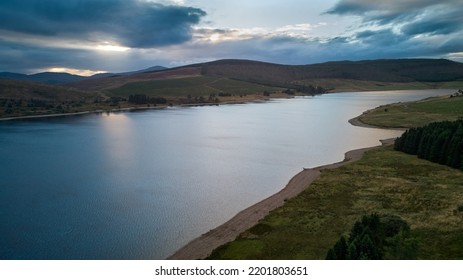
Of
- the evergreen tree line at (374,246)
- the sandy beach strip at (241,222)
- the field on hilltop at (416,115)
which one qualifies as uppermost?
the field on hilltop at (416,115)

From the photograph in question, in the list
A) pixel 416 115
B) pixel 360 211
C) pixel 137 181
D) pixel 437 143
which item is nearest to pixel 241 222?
pixel 360 211

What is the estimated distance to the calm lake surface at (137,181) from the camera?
39062 mm

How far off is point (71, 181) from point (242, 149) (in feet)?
132

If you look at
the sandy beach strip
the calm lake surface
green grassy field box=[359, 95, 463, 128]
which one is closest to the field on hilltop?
green grassy field box=[359, 95, 463, 128]

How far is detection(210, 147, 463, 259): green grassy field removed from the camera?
34906 millimetres

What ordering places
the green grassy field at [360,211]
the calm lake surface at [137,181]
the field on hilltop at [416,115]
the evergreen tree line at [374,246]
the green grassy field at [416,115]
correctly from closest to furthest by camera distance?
the evergreen tree line at [374,246], the green grassy field at [360,211], the calm lake surface at [137,181], the field on hilltop at [416,115], the green grassy field at [416,115]

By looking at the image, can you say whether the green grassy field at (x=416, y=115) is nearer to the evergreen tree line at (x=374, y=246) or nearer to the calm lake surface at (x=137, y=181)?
the calm lake surface at (x=137, y=181)

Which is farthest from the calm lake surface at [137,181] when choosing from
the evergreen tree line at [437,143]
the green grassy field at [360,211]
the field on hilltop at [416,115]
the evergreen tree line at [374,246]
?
the evergreen tree line at [374,246]

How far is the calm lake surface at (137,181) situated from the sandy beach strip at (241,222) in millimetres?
1270

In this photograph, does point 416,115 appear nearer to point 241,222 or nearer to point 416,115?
point 416,115

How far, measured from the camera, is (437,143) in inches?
2783

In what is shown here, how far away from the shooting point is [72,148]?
9362 cm

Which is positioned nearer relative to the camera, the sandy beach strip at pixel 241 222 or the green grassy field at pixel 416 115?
the sandy beach strip at pixel 241 222

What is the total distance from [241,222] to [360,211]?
13.7m
